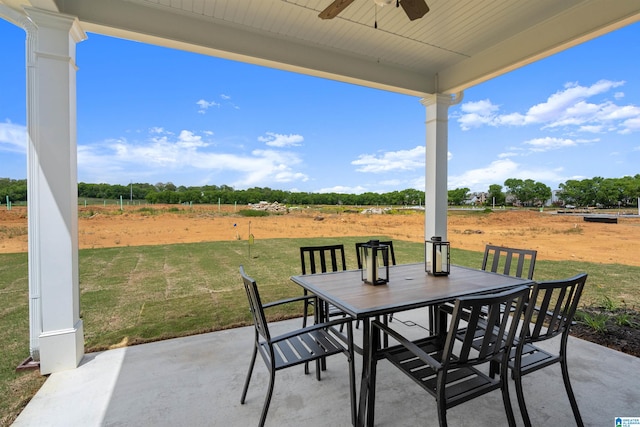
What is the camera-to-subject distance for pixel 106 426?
1.56 meters

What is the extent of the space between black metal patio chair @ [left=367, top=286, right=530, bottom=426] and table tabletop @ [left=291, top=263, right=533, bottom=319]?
0.15 meters

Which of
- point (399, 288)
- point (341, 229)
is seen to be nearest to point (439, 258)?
point (399, 288)

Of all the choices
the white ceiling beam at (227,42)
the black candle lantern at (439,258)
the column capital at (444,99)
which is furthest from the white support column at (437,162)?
the black candle lantern at (439,258)

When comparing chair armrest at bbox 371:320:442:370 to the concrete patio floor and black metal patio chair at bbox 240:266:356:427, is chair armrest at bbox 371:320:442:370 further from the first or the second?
the concrete patio floor

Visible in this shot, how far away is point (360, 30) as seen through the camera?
2607 millimetres

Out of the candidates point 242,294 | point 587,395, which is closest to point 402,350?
point 587,395

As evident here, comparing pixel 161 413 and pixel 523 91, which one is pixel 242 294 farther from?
pixel 523 91

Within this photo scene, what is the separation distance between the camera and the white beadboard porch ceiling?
218 centimetres

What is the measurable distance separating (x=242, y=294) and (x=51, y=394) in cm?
233

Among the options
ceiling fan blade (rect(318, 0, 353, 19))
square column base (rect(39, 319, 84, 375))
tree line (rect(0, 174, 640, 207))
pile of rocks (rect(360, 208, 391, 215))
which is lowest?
square column base (rect(39, 319, 84, 375))

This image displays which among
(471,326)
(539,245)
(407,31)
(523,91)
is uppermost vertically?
(523,91)

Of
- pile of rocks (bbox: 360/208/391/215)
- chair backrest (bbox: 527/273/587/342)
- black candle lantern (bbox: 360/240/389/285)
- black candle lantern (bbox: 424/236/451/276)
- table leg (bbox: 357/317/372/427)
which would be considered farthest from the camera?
A: pile of rocks (bbox: 360/208/391/215)

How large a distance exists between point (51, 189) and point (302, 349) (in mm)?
2113

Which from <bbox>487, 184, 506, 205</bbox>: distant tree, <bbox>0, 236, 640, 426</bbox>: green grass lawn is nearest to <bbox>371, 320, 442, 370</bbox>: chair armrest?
<bbox>0, 236, 640, 426</bbox>: green grass lawn
